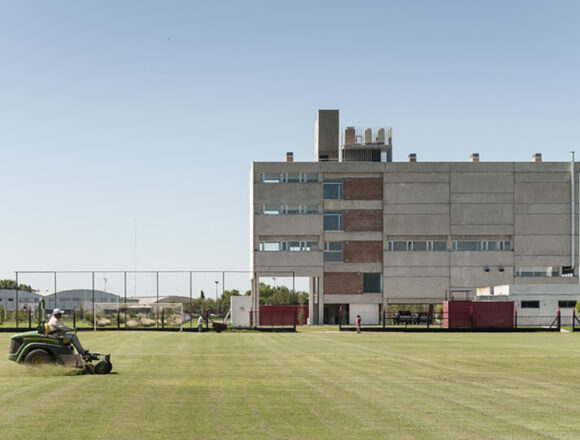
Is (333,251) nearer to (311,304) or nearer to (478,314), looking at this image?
(311,304)

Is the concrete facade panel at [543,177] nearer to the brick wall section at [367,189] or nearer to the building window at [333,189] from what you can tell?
the brick wall section at [367,189]

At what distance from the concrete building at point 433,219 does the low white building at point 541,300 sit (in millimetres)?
14028

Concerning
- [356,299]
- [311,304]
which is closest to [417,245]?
[356,299]

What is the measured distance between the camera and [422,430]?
14.6 meters

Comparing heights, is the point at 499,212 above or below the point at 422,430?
above

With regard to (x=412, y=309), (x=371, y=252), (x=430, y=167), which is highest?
(x=430, y=167)

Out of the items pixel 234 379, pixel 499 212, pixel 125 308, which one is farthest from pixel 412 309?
pixel 234 379

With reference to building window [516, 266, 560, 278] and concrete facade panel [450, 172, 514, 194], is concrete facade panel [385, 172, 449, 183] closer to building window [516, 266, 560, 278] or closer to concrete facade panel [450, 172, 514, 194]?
concrete facade panel [450, 172, 514, 194]

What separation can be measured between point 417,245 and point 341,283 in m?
11.7

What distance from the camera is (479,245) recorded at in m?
108

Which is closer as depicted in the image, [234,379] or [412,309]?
[234,379]

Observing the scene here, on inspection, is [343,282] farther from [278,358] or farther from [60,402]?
[60,402]

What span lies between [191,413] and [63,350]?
9146 millimetres

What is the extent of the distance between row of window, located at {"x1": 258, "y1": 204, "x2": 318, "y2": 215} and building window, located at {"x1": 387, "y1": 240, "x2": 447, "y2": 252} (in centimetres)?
1146
